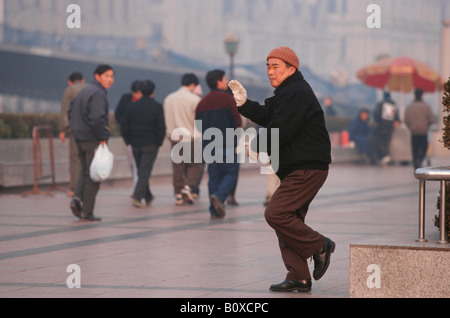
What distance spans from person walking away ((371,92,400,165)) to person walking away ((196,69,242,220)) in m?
12.7

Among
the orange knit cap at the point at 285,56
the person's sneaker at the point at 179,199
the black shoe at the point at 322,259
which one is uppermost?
the orange knit cap at the point at 285,56

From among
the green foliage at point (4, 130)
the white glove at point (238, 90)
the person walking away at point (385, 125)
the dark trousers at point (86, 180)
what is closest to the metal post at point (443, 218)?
the white glove at point (238, 90)

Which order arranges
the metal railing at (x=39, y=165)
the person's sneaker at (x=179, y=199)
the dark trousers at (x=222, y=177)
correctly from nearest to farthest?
the dark trousers at (x=222, y=177)
the person's sneaker at (x=179, y=199)
the metal railing at (x=39, y=165)

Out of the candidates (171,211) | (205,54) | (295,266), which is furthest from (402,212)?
(205,54)

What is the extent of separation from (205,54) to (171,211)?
295 feet

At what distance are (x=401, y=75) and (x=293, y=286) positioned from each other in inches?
829

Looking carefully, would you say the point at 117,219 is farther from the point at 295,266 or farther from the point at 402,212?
the point at 295,266

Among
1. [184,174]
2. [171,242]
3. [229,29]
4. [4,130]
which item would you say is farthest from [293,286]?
[229,29]

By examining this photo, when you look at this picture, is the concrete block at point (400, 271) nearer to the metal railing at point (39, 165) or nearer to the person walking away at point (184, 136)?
the person walking away at point (184, 136)

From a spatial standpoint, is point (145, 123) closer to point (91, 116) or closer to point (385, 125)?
point (91, 116)

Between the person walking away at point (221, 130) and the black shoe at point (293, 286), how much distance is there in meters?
5.13

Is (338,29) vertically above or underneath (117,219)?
above

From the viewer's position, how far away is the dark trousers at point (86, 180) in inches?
455

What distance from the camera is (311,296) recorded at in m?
6.87
